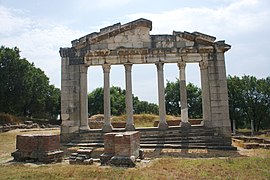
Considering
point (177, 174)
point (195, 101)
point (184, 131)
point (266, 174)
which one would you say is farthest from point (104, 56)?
point (195, 101)

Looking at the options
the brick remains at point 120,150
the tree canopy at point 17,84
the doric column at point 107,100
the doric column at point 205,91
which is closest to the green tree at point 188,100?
the tree canopy at point 17,84

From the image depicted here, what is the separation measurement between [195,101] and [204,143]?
40.7m

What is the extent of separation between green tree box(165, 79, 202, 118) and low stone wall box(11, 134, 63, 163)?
45.6m

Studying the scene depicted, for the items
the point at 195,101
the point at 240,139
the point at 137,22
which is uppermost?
the point at 137,22

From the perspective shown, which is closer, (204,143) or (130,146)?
(130,146)

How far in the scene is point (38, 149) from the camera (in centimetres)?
1284

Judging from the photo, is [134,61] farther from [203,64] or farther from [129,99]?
[203,64]

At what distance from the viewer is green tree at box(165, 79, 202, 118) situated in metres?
56.0

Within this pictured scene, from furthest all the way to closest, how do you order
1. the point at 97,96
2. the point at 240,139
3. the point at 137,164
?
the point at 97,96, the point at 240,139, the point at 137,164

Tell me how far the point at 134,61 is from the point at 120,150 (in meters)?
9.40

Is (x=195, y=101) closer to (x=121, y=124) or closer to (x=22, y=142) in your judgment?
(x=121, y=124)

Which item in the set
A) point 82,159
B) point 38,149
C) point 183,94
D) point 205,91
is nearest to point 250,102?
point 205,91

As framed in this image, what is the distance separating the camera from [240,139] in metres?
22.3

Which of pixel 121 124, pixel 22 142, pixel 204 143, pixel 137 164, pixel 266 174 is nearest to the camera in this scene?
pixel 266 174
